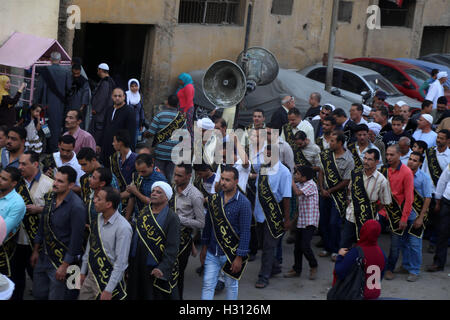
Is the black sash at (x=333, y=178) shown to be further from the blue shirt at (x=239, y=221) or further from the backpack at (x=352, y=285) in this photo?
the backpack at (x=352, y=285)

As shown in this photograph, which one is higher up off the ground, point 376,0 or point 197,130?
point 376,0

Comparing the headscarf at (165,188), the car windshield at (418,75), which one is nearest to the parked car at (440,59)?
the car windshield at (418,75)

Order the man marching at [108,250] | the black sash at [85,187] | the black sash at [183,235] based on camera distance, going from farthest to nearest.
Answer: the black sash at [85,187] → the black sash at [183,235] → the man marching at [108,250]

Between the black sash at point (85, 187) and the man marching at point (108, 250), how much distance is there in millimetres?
1030

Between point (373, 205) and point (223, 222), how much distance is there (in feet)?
7.25

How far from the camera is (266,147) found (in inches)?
356

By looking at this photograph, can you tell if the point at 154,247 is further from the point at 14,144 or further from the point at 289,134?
the point at 289,134

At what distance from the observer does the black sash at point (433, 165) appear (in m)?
10.1

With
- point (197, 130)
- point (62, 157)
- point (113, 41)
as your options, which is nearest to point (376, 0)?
point (113, 41)

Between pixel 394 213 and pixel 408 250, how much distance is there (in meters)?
0.56

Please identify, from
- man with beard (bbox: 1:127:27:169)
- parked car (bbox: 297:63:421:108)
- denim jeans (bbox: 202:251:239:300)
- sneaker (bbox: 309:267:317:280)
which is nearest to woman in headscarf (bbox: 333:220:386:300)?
denim jeans (bbox: 202:251:239:300)

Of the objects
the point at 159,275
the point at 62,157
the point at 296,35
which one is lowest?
the point at 159,275
